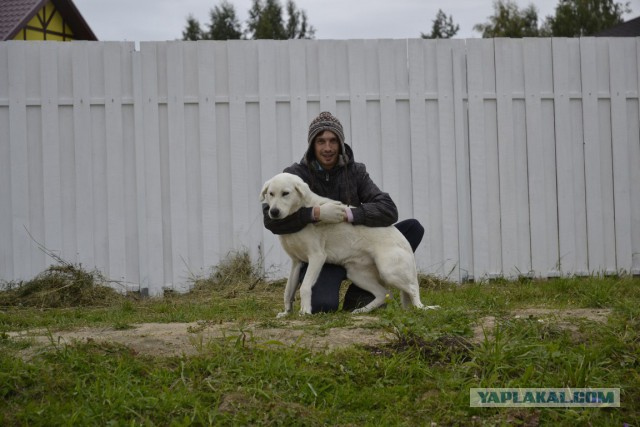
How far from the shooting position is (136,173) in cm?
709

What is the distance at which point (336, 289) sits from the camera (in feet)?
17.7

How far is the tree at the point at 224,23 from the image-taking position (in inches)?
1622

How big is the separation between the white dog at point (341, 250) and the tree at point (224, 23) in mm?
37130

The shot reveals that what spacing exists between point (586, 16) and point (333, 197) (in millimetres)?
30413

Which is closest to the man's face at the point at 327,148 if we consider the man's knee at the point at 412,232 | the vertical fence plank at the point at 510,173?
the man's knee at the point at 412,232

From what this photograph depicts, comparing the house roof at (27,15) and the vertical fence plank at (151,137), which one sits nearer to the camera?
the vertical fence plank at (151,137)

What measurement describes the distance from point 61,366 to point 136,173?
3.85 metres

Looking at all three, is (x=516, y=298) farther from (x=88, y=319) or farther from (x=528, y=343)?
(x=88, y=319)

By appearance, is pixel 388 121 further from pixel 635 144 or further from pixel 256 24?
pixel 256 24

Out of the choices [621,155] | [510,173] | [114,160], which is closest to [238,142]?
[114,160]

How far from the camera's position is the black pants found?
529 centimetres

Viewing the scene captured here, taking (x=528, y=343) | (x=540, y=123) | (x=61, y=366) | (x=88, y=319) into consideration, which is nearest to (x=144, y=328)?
(x=61, y=366)

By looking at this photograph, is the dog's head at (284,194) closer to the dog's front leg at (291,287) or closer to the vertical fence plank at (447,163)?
the dog's front leg at (291,287)

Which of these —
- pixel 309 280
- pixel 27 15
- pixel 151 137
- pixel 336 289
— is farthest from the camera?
pixel 27 15
